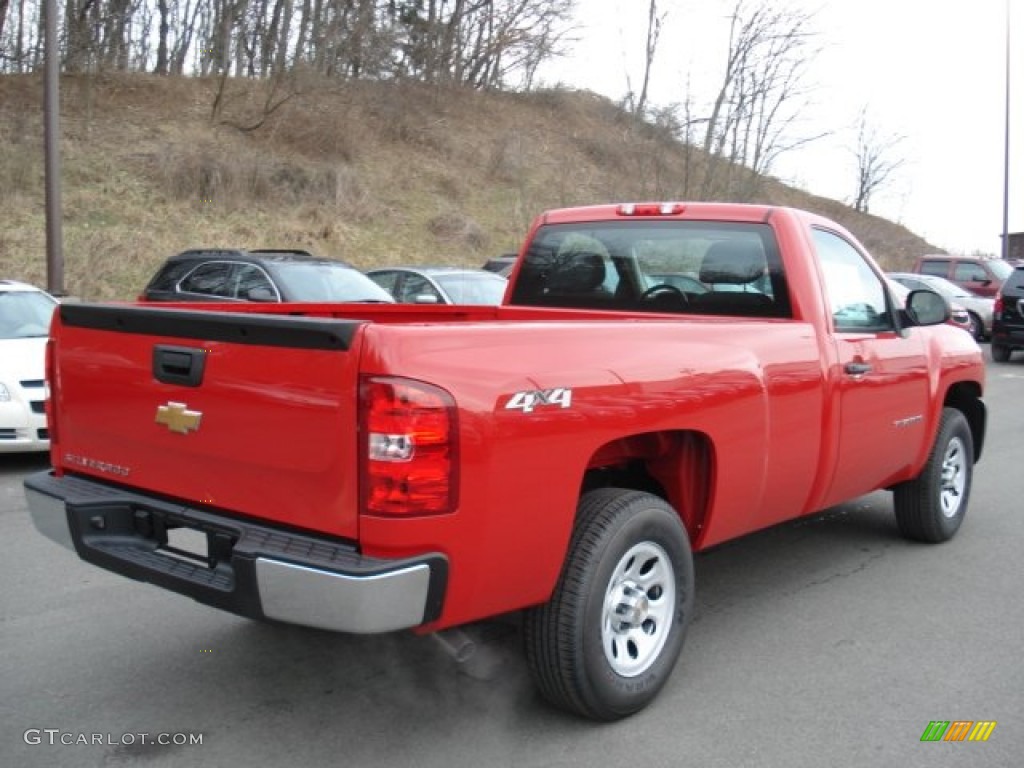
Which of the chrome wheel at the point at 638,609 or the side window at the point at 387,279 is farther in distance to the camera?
the side window at the point at 387,279

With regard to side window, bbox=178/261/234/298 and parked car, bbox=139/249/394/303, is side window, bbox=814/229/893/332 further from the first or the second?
side window, bbox=178/261/234/298

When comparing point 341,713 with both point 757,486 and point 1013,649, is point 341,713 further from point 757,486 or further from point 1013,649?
point 1013,649

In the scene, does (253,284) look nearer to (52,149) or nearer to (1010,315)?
(52,149)

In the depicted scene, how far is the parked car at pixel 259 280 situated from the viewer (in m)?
11.3

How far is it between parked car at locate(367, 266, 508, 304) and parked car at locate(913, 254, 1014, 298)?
1307cm

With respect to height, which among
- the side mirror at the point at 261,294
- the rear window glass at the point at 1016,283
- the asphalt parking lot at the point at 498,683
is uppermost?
the rear window glass at the point at 1016,283

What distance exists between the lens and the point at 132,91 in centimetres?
2861

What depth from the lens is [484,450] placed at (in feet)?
9.43

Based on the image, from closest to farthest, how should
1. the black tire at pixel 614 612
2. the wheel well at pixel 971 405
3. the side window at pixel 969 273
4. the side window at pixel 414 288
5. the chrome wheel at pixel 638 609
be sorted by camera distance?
the black tire at pixel 614 612, the chrome wheel at pixel 638 609, the wheel well at pixel 971 405, the side window at pixel 414 288, the side window at pixel 969 273

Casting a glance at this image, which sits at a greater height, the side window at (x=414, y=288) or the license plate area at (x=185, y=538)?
the side window at (x=414, y=288)

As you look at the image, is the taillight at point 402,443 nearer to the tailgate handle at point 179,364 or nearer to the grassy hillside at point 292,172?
the tailgate handle at point 179,364

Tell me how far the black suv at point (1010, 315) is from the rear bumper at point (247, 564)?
667 inches

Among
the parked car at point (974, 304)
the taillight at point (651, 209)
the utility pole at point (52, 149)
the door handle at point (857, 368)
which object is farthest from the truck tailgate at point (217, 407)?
the parked car at point (974, 304)

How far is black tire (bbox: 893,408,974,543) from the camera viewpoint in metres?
5.69
